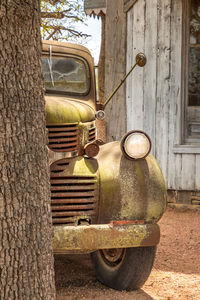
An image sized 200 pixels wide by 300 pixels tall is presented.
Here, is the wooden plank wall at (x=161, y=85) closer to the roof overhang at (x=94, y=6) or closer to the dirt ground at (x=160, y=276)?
the dirt ground at (x=160, y=276)

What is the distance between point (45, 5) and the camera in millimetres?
13672

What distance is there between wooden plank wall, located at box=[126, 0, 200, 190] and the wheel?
3.24 m

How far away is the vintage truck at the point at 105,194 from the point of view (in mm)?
3332

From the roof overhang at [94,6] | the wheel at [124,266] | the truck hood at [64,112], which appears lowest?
the wheel at [124,266]

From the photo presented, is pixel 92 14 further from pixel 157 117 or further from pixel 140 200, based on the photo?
pixel 140 200

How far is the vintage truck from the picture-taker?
10.9 feet

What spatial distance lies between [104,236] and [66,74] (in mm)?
1757

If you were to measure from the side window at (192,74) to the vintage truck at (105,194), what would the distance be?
11.7 feet

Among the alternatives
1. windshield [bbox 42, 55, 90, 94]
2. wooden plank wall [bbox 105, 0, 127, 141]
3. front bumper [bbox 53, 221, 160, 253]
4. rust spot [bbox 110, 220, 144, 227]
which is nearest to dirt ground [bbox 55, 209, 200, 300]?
front bumper [bbox 53, 221, 160, 253]

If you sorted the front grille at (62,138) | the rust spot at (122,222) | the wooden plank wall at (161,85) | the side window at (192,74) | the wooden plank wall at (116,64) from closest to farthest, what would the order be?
the rust spot at (122,222), the front grille at (62,138), the wooden plank wall at (161,85), the side window at (192,74), the wooden plank wall at (116,64)

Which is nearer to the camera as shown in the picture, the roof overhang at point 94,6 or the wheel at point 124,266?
the wheel at point 124,266

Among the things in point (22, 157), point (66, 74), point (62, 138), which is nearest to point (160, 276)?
point (62, 138)

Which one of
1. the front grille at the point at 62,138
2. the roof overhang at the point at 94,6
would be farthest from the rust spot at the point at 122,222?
the roof overhang at the point at 94,6

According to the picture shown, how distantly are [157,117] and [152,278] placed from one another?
3.37m
